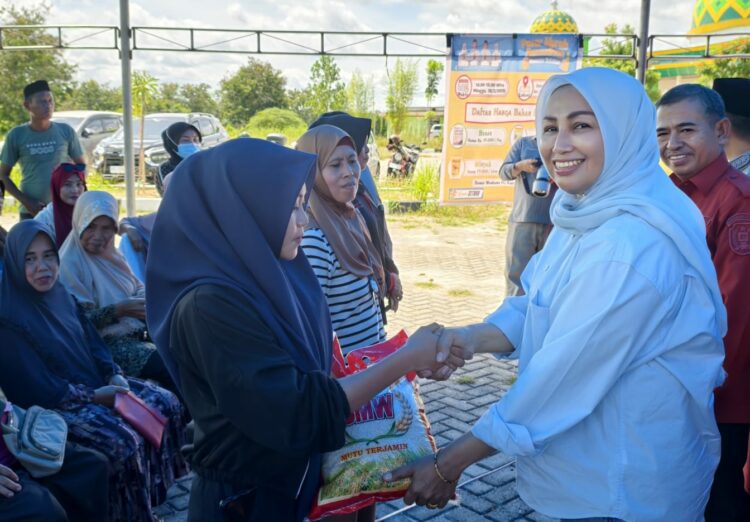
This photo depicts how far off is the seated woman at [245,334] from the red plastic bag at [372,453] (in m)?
0.08

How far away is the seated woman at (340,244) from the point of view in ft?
9.90

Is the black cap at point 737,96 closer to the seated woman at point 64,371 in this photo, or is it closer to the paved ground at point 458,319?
the paved ground at point 458,319

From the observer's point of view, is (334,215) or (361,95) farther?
(361,95)

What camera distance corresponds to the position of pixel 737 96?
10.5 ft

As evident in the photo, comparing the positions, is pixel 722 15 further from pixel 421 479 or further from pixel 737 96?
pixel 421 479

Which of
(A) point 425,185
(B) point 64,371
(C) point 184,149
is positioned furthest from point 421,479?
(A) point 425,185

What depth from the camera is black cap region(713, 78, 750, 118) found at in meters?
3.18

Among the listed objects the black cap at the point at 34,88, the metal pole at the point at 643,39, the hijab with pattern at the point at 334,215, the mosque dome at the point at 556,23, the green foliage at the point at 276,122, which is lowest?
the hijab with pattern at the point at 334,215

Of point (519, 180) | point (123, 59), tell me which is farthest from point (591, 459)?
point (123, 59)

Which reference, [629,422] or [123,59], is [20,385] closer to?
[629,422]

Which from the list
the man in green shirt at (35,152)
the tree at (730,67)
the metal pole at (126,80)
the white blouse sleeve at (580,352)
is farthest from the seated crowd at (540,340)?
the tree at (730,67)

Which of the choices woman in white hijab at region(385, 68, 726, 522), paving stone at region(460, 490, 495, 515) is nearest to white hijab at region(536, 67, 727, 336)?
woman in white hijab at region(385, 68, 726, 522)

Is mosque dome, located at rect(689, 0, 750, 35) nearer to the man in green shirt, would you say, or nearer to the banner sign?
the banner sign

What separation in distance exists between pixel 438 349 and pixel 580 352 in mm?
581
